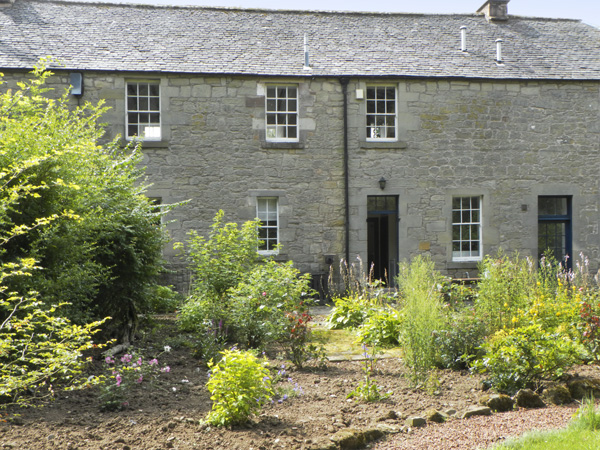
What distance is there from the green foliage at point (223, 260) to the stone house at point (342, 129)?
484 cm

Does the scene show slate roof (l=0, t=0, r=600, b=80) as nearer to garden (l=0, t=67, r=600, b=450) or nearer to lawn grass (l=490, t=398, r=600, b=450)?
garden (l=0, t=67, r=600, b=450)

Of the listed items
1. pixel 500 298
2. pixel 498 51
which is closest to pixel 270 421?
pixel 500 298

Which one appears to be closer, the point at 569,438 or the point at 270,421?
the point at 569,438

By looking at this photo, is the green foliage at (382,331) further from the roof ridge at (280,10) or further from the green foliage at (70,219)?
the roof ridge at (280,10)

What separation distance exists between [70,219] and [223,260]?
2.74 m

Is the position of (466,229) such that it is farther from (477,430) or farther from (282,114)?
(477,430)

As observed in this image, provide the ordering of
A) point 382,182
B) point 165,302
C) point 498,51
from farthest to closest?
point 498,51, point 382,182, point 165,302

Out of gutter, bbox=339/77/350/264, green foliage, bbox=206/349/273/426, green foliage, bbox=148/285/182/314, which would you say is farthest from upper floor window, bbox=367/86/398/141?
green foliage, bbox=206/349/273/426

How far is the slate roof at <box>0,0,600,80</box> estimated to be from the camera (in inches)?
543

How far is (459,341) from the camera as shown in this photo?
6605mm

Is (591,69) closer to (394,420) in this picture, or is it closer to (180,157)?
(180,157)

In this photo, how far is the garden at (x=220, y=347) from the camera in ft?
15.4

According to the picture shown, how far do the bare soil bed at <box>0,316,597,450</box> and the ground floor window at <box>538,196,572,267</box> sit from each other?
398 inches

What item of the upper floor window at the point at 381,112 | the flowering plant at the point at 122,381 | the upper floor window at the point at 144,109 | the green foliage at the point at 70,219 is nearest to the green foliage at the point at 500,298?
the flowering plant at the point at 122,381
